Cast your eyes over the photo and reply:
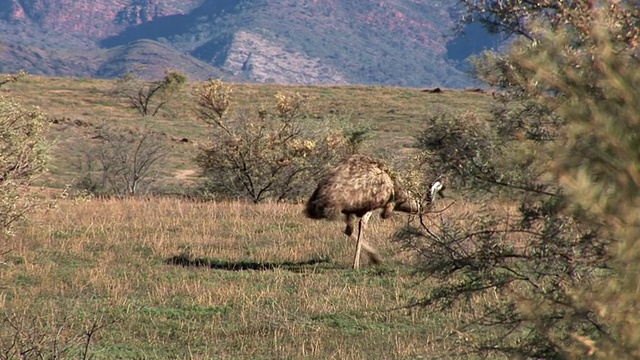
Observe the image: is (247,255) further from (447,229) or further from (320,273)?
(447,229)

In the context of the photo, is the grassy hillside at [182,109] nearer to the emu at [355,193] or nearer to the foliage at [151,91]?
the foliage at [151,91]

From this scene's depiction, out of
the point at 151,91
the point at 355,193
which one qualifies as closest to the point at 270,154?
the point at 355,193

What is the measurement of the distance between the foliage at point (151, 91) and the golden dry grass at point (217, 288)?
4684 centimetres

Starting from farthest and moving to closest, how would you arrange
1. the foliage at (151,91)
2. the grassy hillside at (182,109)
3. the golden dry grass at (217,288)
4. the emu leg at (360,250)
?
the foliage at (151,91) → the grassy hillside at (182,109) → the emu leg at (360,250) → the golden dry grass at (217,288)

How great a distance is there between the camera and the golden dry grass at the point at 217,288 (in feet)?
25.7

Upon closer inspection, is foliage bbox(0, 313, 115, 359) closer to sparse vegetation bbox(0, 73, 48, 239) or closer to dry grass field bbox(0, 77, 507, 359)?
dry grass field bbox(0, 77, 507, 359)

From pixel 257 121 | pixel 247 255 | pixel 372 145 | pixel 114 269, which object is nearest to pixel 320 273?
pixel 247 255

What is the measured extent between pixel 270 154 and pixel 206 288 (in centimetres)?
1128

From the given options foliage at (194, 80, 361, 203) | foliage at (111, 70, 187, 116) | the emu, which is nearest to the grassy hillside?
foliage at (111, 70, 187, 116)

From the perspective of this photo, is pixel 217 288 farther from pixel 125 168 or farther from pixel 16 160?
pixel 125 168

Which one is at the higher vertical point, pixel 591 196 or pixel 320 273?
pixel 591 196

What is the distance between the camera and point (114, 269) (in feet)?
37.2

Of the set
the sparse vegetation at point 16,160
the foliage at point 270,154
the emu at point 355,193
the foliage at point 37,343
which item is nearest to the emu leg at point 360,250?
the emu at point 355,193

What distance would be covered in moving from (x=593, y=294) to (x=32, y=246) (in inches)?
434
